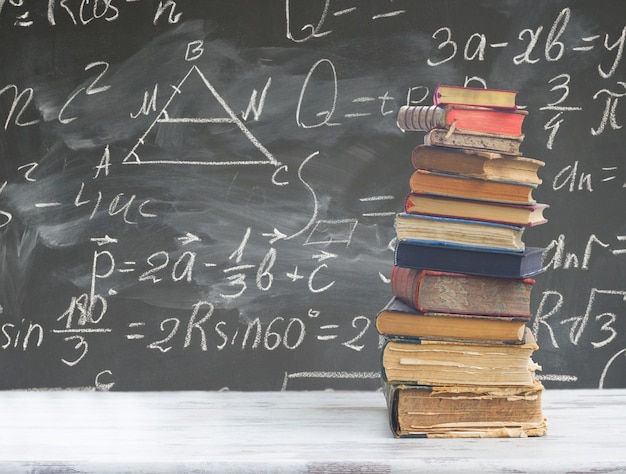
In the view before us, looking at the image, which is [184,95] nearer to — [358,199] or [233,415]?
[358,199]

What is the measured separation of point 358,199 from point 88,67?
2.78 feet

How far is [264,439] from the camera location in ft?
5.50

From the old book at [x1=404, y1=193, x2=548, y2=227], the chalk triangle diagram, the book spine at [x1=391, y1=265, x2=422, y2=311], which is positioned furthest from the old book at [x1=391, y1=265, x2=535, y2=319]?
the chalk triangle diagram

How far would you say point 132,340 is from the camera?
2430 millimetres

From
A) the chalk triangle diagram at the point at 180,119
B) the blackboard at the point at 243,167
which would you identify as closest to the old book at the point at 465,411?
the blackboard at the point at 243,167

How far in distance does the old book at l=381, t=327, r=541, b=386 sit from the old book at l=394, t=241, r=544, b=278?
0.15 m

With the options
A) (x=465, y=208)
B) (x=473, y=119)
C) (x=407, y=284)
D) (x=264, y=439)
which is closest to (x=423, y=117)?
(x=473, y=119)

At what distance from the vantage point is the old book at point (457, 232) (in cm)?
171

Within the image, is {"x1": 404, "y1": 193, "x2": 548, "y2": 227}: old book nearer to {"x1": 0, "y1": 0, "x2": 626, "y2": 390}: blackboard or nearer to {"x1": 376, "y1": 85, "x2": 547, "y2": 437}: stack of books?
{"x1": 376, "y1": 85, "x2": 547, "y2": 437}: stack of books

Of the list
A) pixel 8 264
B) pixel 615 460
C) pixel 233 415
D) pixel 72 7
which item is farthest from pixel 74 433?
pixel 72 7

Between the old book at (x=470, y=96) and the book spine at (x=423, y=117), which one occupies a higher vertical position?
the old book at (x=470, y=96)

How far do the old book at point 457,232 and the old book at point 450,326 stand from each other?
0.15m

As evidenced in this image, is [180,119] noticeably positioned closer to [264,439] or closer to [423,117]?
[423,117]

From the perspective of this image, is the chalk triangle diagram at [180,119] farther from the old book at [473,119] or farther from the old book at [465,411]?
the old book at [465,411]
